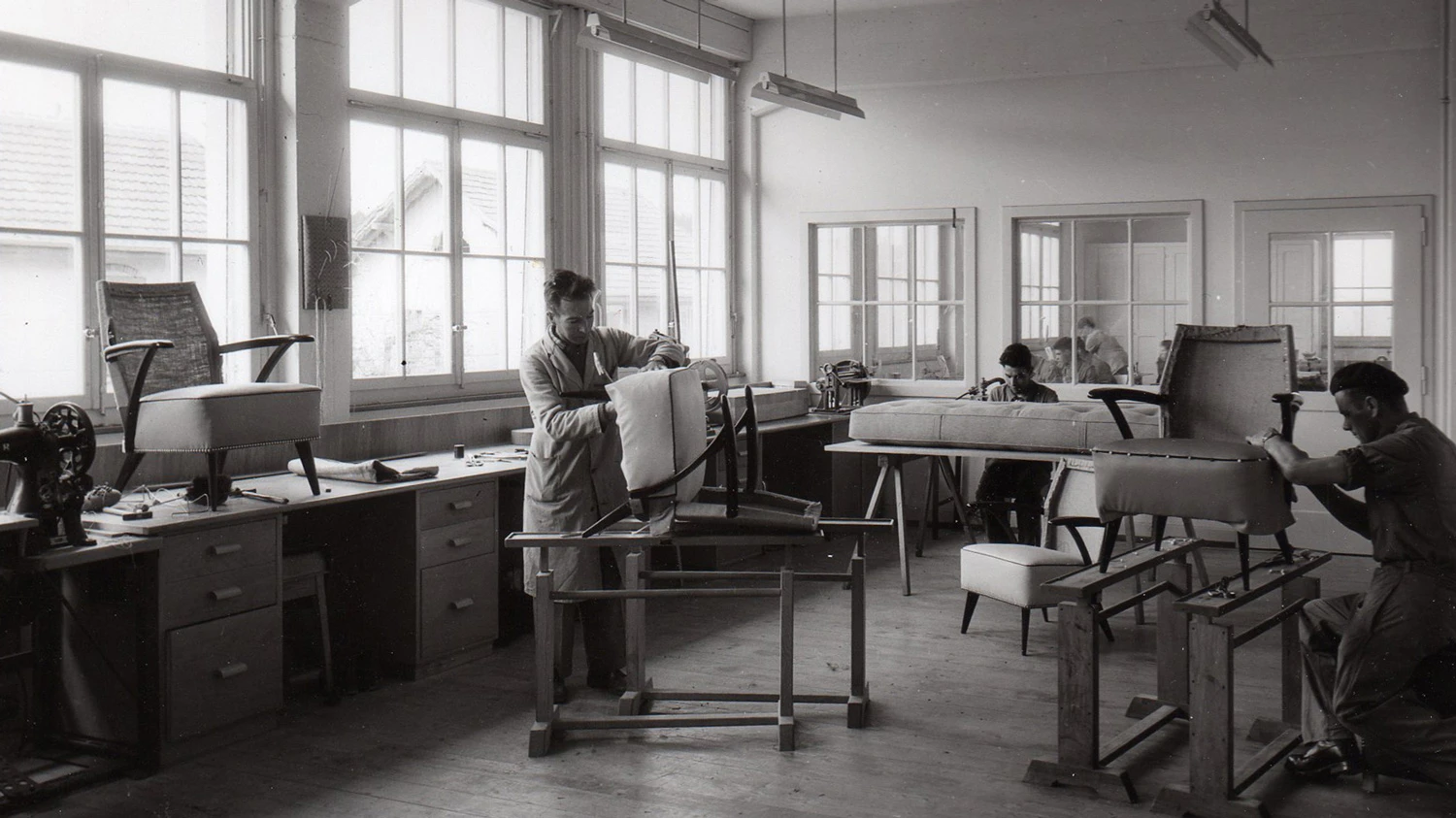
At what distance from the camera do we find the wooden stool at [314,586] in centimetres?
492

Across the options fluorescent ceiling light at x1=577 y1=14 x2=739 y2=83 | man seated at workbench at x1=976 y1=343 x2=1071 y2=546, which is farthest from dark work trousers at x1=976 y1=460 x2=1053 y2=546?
fluorescent ceiling light at x1=577 y1=14 x2=739 y2=83

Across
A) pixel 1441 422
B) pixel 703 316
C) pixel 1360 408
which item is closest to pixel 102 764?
pixel 1360 408

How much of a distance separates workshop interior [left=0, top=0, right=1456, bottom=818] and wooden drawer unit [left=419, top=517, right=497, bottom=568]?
0.02 metres

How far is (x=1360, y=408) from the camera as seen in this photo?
4.09 m

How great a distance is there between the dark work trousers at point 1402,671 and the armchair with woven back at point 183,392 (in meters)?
3.66

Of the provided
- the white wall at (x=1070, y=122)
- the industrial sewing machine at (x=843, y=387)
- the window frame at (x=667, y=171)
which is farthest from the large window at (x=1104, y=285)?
the window frame at (x=667, y=171)

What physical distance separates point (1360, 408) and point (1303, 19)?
4747 mm

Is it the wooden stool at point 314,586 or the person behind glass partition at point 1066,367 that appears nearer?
the wooden stool at point 314,586

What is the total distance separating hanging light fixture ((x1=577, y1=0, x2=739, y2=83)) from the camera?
19.7 feet

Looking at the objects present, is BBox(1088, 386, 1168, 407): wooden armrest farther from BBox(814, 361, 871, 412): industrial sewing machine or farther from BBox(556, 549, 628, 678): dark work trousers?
BBox(814, 361, 871, 412): industrial sewing machine

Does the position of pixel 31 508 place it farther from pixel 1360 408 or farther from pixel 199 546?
pixel 1360 408

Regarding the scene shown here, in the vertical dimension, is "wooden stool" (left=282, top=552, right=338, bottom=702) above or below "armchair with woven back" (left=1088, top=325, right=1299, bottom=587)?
below

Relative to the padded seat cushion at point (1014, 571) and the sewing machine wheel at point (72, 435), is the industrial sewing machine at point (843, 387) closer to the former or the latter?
the padded seat cushion at point (1014, 571)

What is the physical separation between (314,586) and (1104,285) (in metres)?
5.71
